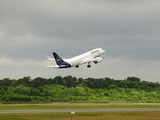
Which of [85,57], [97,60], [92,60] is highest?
[85,57]

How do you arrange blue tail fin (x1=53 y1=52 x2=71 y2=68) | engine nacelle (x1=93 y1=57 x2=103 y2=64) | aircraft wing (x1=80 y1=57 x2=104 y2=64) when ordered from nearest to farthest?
engine nacelle (x1=93 y1=57 x2=103 y2=64) < aircraft wing (x1=80 y1=57 x2=104 y2=64) < blue tail fin (x1=53 y1=52 x2=71 y2=68)

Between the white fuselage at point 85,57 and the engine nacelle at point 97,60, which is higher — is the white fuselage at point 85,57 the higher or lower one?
the higher one

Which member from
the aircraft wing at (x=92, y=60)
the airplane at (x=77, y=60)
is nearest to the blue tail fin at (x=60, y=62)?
the airplane at (x=77, y=60)

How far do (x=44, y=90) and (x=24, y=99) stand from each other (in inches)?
1017

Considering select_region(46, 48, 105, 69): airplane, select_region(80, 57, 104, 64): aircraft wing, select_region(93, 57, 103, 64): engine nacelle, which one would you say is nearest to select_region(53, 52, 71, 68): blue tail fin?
select_region(46, 48, 105, 69): airplane

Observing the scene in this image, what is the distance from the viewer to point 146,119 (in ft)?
260

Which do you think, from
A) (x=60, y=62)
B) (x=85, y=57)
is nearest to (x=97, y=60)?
(x=85, y=57)

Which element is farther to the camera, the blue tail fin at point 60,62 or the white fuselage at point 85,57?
the white fuselage at point 85,57

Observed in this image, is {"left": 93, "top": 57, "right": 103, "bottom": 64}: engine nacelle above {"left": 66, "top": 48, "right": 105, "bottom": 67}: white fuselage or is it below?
below

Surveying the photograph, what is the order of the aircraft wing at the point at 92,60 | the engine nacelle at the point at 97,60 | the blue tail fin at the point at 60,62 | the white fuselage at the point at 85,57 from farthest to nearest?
the white fuselage at the point at 85,57
the blue tail fin at the point at 60,62
the aircraft wing at the point at 92,60
the engine nacelle at the point at 97,60

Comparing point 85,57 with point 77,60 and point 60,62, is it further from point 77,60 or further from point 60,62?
point 60,62

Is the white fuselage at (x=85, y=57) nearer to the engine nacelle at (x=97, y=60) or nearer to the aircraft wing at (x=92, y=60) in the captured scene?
the aircraft wing at (x=92, y=60)


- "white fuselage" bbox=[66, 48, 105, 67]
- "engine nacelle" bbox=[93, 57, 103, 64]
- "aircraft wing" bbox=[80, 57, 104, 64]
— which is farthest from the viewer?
"white fuselage" bbox=[66, 48, 105, 67]

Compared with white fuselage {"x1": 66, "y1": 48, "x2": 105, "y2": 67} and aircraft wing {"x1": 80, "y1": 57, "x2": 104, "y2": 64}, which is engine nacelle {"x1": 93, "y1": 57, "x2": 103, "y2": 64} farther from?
white fuselage {"x1": 66, "y1": 48, "x2": 105, "y2": 67}
